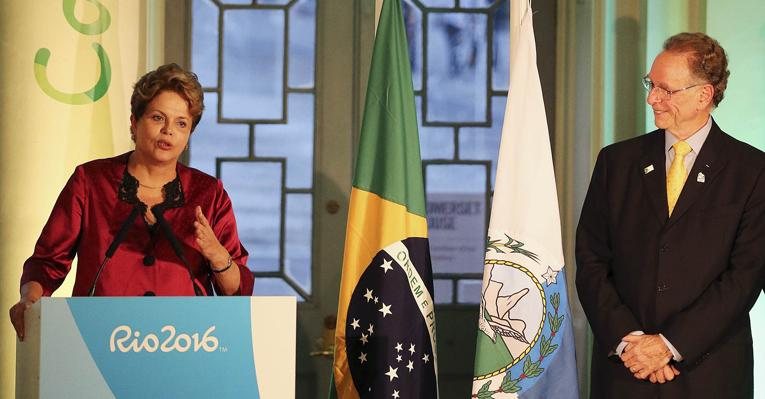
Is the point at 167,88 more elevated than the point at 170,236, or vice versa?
the point at 167,88

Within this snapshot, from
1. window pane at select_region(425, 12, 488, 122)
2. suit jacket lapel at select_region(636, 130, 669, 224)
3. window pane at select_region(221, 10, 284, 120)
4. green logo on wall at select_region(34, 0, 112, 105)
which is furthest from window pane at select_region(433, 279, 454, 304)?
green logo on wall at select_region(34, 0, 112, 105)

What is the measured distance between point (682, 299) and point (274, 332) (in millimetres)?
1223

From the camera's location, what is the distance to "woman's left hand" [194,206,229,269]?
2.60 metres

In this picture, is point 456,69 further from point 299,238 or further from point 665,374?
point 665,374

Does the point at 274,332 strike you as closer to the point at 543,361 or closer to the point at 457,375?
the point at 543,361

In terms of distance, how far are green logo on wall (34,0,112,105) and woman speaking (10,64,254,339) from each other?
33.4 inches

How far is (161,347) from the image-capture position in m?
2.22

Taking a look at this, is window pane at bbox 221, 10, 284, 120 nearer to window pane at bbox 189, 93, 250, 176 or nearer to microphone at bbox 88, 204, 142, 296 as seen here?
window pane at bbox 189, 93, 250, 176

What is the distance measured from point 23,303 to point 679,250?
1760 millimetres

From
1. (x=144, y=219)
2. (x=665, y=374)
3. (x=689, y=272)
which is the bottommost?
(x=665, y=374)

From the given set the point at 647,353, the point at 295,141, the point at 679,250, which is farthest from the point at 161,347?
the point at 295,141

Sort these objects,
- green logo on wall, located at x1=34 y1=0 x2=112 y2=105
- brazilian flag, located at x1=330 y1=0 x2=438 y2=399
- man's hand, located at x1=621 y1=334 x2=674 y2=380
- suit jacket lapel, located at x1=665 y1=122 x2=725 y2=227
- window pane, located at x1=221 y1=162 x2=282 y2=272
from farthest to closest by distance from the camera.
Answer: window pane, located at x1=221 y1=162 x2=282 y2=272
green logo on wall, located at x1=34 y1=0 x2=112 y2=105
brazilian flag, located at x1=330 y1=0 x2=438 y2=399
suit jacket lapel, located at x1=665 y1=122 x2=725 y2=227
man's hand, located at x1=621 y1=334 x2=674 y2=380

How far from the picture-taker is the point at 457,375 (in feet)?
13.5

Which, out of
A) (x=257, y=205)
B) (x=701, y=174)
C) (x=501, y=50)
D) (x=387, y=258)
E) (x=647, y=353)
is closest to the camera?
(x=647, y=353)
